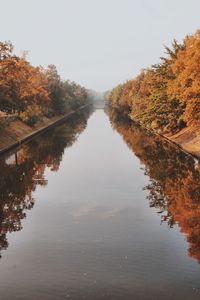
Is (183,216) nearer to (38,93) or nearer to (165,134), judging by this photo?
(165,134)

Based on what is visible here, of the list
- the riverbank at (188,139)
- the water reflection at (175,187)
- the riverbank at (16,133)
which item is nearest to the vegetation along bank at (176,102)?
the riverbank at (188,139)

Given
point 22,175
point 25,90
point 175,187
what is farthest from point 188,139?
point 25,90

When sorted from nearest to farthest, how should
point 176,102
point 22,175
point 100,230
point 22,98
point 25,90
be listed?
1. point 100,230
2. point 22,175
3. point 176,102
4. point 22,98
5. point 25,90

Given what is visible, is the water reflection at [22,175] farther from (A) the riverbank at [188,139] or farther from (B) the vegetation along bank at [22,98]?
(A) the riverbank at [188,139]

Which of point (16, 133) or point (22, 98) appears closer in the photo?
point (16, 133)

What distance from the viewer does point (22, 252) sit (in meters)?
18.2

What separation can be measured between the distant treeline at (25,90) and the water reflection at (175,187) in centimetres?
1709

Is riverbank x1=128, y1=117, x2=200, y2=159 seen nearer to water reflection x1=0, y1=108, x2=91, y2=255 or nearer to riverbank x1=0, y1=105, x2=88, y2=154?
water reflection x1=0, y1=108, x2=91, y2=255

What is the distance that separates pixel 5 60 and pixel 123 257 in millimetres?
39856

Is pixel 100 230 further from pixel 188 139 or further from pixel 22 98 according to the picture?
pixel 22 98

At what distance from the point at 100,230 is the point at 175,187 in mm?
10427

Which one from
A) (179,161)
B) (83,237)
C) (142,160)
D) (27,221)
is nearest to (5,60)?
(142,160)

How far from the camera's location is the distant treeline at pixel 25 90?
51875 millimetres

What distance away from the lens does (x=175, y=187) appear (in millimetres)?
29875
